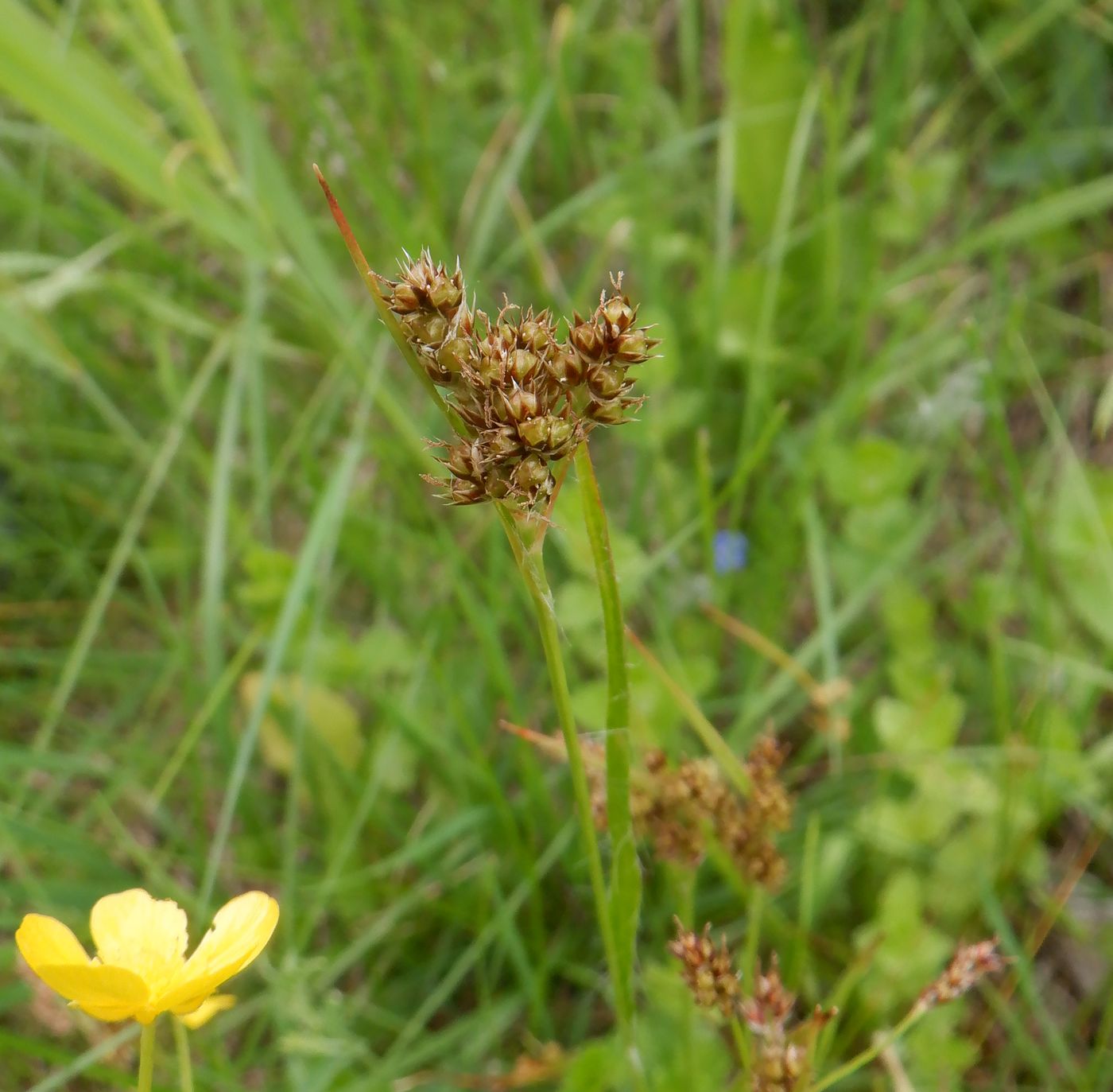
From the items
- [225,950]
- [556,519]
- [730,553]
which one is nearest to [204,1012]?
[225,950]

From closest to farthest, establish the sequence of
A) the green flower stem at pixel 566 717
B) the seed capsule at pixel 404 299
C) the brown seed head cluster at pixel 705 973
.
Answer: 1. the seed capsule at pixel 404 299
2. the green flower stem at pixel 566 717
3. the brown seed head cluster at pixel 705 973

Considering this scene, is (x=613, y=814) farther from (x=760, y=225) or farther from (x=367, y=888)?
(x=760, y=225)

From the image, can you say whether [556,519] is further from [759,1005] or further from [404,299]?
[404,299]

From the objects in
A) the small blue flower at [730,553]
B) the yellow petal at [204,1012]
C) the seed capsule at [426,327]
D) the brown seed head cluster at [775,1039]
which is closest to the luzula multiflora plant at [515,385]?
the seed capsule at [426,327]

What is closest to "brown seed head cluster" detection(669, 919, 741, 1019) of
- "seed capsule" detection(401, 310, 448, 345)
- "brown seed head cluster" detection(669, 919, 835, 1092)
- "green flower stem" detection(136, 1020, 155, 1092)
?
"brown seed head cluster" detection(669, 919, 835, 1092)

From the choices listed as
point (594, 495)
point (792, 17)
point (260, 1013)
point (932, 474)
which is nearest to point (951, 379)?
point (932, 474)

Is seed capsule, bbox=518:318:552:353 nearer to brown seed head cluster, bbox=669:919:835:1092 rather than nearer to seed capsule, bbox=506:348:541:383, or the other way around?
seed capsule, bbox=506:348:541:383

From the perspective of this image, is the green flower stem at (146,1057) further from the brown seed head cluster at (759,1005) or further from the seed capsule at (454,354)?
the seed capsule at (454,354)
